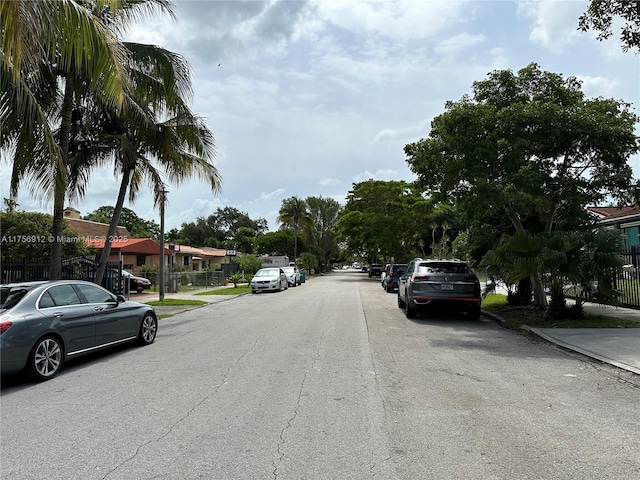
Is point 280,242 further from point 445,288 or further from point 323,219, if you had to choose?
point 445,288

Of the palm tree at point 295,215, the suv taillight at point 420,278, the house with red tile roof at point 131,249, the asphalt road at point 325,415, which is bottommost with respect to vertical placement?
the asphalt road at point 325,415

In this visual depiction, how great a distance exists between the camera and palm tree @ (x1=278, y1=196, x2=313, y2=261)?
67438 mm

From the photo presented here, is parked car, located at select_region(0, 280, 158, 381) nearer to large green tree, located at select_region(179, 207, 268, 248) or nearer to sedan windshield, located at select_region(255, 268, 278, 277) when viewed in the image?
sedan windshield, located at select_region(255, 268, 278, 277)

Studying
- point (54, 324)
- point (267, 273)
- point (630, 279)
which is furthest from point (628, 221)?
point (54, 324)

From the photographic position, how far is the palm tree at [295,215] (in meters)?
67.4

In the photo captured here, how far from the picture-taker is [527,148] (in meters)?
11.7

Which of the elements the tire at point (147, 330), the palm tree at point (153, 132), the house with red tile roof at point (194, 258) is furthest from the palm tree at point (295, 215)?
the tire at point (147, 330)

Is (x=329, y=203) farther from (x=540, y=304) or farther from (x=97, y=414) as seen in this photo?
(x=97, y=414)

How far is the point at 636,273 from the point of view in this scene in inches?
544

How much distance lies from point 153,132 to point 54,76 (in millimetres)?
3017

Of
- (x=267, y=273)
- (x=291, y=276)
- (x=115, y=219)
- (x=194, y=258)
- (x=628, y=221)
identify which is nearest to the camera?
(x=115, y=219)

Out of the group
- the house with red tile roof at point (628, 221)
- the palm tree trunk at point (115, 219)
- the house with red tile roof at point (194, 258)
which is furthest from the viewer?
the house with red tile roof at point (194, 258)

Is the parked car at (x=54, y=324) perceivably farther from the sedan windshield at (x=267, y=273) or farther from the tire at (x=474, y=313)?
the sedan windshield at (x=267, y=273)

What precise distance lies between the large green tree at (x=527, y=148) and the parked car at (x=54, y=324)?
330 inches
